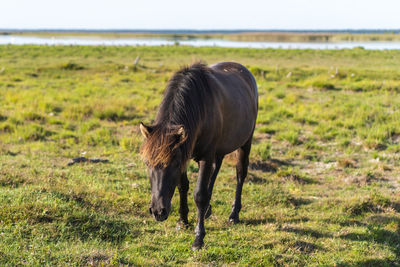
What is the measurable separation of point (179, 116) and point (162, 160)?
60 centimetres

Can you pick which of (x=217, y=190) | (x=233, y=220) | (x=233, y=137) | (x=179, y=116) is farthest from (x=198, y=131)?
(x=217, y=190)

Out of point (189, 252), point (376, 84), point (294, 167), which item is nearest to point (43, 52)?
point (376, 84)

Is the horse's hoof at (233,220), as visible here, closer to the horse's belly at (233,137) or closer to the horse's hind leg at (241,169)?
the horse's hind leg at (241,169)

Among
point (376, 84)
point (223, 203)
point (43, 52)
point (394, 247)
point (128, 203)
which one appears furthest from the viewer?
point (43, 52)

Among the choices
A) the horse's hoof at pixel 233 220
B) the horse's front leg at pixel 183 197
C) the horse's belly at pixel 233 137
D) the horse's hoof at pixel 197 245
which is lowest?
the horse's hoof at pixel 233 220

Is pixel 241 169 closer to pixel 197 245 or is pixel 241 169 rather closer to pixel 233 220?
pixel 233 220

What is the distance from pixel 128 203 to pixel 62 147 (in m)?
4.42

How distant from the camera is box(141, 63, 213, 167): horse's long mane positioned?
3840 mm

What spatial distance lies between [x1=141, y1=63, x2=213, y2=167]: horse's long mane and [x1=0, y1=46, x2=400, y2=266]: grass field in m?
1.33

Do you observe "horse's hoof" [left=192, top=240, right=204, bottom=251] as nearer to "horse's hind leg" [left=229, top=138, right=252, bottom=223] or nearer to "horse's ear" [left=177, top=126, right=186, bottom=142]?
"horse's hind leg" [left=229, top=138, right=252, bottom=223]

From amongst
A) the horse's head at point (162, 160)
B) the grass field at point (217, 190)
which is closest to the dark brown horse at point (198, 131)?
the horse's head at point (162, 160)

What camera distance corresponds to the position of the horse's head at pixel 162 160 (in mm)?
3822

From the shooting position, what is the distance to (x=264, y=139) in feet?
35.5

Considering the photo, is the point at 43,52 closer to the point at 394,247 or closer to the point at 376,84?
the point at 376,84
